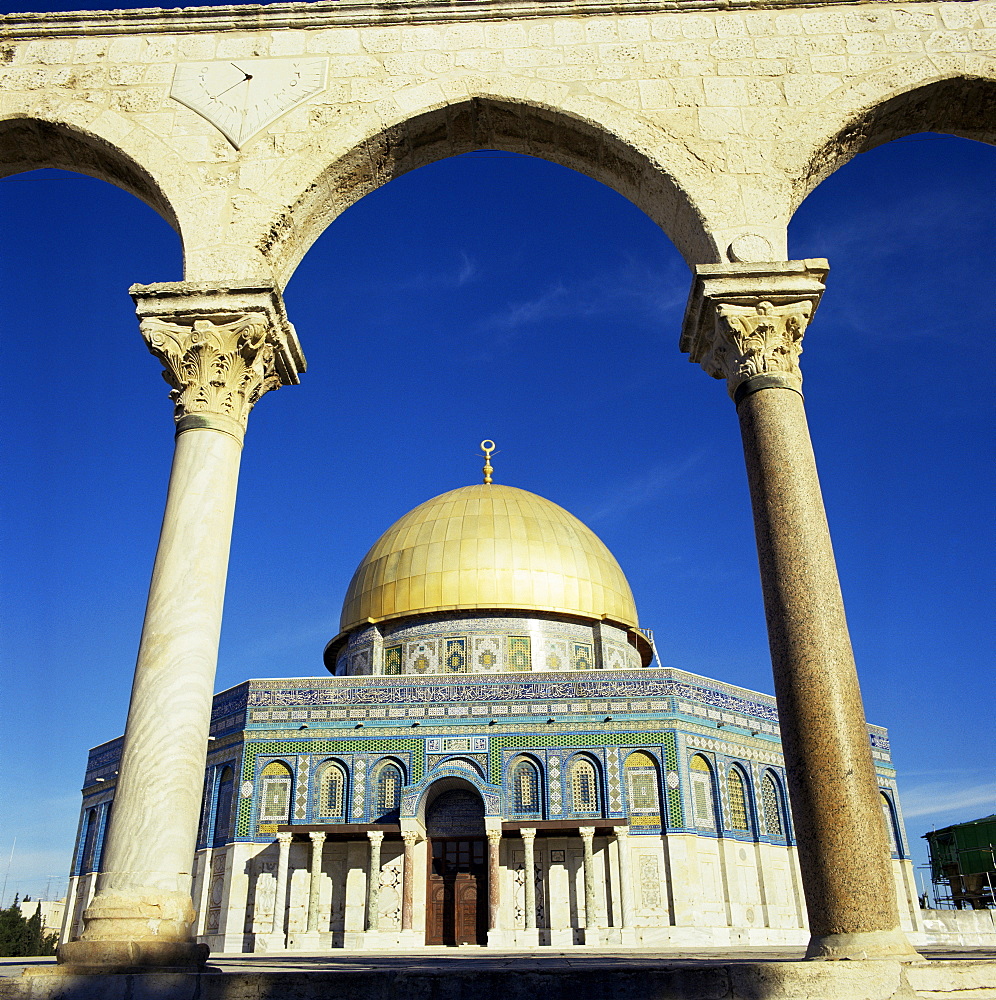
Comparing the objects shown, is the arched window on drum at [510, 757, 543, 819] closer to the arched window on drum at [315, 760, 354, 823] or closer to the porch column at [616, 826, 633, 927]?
the porch column at [616, 826, 633, 927]

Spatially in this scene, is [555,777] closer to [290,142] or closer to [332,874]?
[332,874]

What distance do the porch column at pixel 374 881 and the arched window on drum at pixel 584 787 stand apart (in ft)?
11.8

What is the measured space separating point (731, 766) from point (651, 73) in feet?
50.2

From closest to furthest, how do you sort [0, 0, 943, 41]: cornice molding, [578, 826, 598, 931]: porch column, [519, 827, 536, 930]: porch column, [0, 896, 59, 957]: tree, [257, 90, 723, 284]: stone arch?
[257, 90, 723, 284]: stone arch < [0, 0, 943, 41]: cornice molding < [578, 826, 598, 931]: porch column < [519, 827, 536, 930]: porch column < [0, 896, 59, 957]: tree

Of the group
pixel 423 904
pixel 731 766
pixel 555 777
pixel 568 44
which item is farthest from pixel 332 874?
pixel 568 44

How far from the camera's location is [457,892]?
16797 mm

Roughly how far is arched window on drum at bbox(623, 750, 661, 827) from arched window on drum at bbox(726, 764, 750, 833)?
1814mm

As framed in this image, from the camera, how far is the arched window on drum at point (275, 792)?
57.3ft

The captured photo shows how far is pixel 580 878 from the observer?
16.7 m

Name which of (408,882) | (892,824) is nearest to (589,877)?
(408,882)

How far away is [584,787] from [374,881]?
13.6 feet

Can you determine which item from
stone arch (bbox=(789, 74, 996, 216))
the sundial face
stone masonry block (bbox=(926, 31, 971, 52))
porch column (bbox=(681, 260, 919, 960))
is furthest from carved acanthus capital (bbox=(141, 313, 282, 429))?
stone masonry block (bbox=(926, 31, 971, 52))

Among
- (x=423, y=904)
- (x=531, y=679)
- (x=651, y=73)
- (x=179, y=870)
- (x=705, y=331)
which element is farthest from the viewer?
(x=531, y=679)

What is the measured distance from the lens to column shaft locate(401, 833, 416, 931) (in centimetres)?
1600
